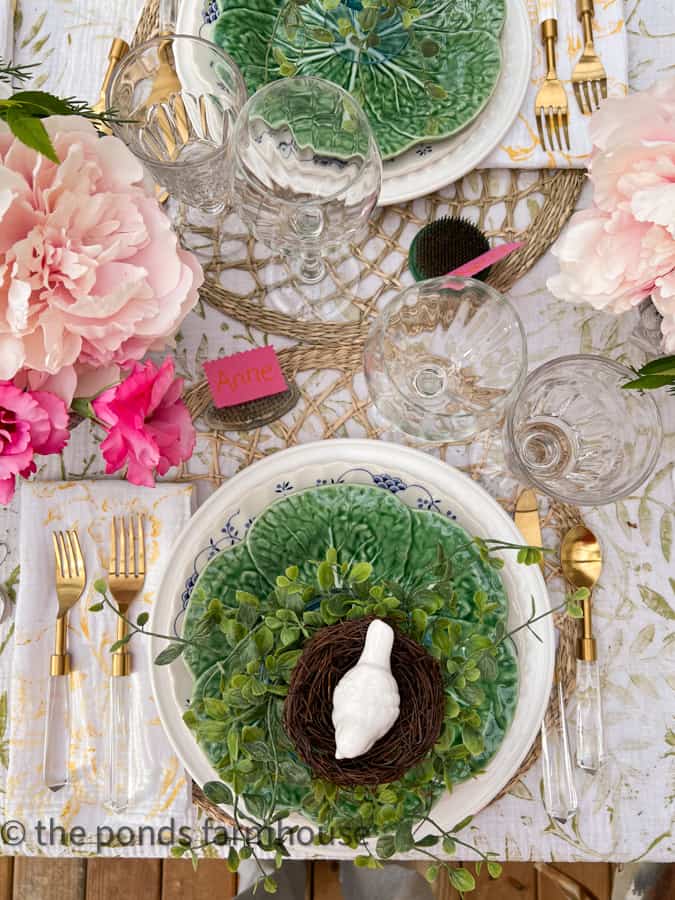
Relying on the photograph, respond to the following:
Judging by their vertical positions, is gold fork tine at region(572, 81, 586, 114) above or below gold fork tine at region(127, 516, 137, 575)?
above

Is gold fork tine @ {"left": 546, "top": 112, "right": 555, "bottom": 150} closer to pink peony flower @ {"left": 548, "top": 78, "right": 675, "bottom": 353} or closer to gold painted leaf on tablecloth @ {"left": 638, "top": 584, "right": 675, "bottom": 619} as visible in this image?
pink peony flower @ {"left": 548, "top": 78, "right": 675, "bottom": 353}

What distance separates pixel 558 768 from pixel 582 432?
29 centimetres

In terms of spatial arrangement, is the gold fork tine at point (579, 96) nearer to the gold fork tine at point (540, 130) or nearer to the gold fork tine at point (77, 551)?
the gold fork tine at point (540, 130)

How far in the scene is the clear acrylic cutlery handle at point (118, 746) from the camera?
60 centimetres

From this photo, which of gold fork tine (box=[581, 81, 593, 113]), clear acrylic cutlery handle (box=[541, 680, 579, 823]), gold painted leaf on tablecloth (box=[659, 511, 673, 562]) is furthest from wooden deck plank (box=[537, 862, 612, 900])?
gold fork tine (box=[581, 81, 593, 113])

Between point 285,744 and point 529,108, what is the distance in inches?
23.1

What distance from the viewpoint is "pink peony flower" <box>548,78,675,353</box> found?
0.49 metres

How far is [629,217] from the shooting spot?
509 millimetres

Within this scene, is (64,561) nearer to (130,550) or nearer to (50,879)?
(130,550)

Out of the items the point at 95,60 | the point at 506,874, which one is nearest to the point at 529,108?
the point at 95,60

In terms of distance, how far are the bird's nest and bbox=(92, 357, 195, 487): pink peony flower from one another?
17 cm

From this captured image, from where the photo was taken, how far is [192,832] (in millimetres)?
617

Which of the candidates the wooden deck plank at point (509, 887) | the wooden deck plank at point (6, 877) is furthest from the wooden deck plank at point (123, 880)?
the wooden deck plank at point (509, 887)

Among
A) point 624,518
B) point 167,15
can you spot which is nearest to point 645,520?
point 624,518
